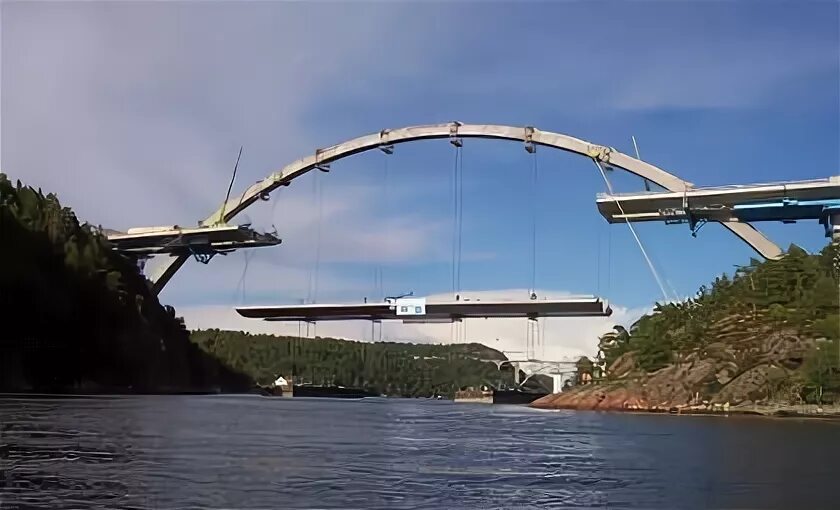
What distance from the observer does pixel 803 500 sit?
23.3ft

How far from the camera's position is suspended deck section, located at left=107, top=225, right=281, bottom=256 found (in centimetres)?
4441

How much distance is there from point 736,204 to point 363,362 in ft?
90.4

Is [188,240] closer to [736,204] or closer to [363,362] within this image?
[363,362]

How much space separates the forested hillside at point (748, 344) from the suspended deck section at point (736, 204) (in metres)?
1.46

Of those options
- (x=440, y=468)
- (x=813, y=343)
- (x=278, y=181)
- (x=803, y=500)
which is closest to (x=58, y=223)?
(x=278, y=181)

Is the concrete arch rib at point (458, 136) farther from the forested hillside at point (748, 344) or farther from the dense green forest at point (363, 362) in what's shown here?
the dense green forest at point (363, 362)

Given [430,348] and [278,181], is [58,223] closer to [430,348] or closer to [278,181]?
[278,181]

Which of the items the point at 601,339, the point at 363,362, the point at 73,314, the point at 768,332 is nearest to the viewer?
the point at 768,332

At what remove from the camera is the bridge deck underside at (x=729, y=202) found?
32844mm

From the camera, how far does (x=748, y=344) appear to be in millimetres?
32219

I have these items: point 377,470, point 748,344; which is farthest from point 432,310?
point 377,470

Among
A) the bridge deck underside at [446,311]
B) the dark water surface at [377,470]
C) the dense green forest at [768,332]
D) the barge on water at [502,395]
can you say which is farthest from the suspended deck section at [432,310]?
the dark water surface at [377,470]

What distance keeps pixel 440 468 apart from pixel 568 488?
64.8 inches

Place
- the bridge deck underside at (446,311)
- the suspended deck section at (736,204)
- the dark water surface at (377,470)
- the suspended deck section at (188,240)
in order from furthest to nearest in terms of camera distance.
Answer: the suspended deck section at (188,240), the bridge deck underside at (446,311), the suspended deck section at (736,204), the dark water surface at (377,470)
